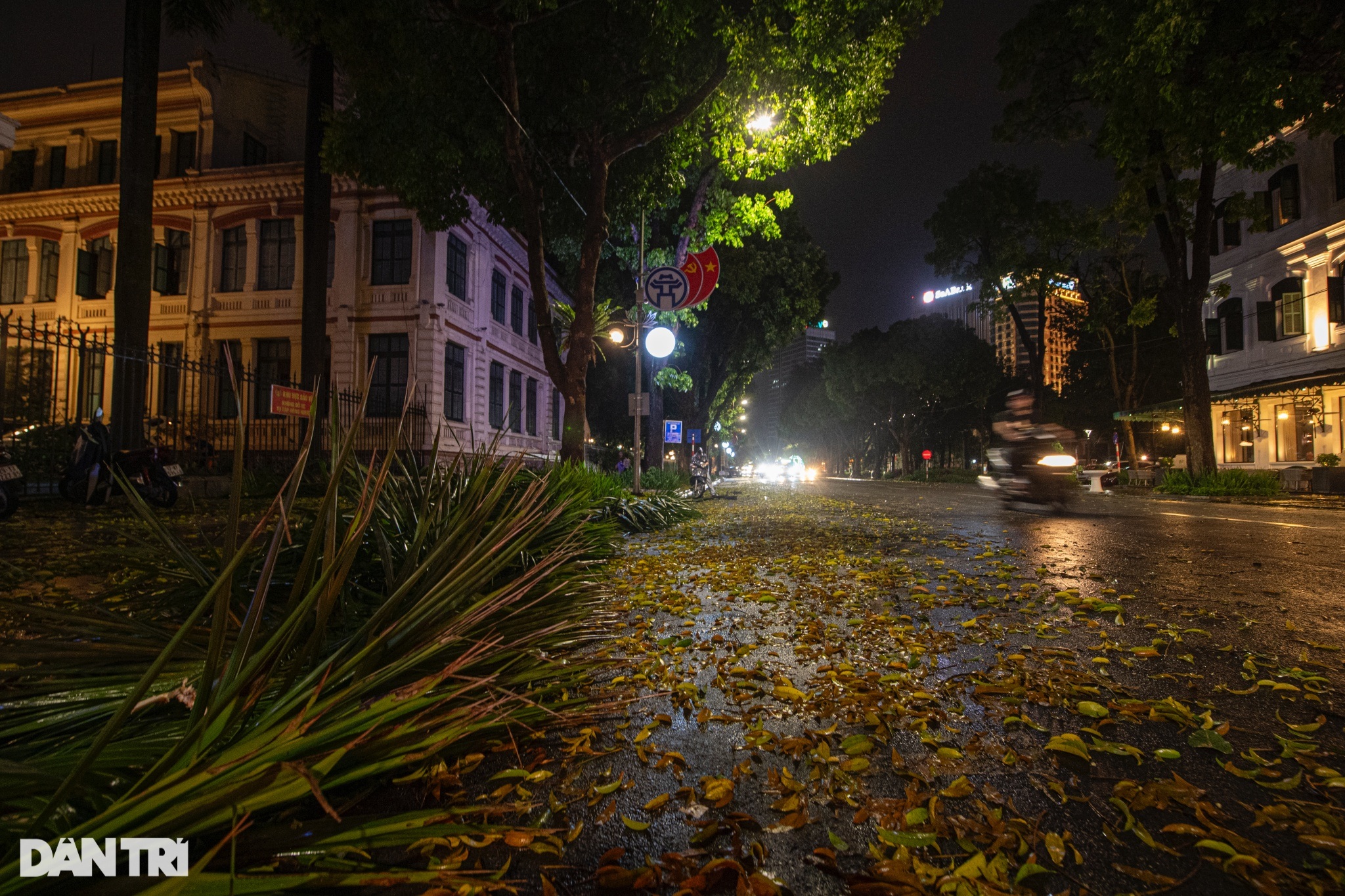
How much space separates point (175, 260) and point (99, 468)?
612 inches

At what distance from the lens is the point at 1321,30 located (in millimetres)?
11766

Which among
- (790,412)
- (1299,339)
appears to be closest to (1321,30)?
(1299,339)

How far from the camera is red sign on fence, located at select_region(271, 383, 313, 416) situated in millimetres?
9430

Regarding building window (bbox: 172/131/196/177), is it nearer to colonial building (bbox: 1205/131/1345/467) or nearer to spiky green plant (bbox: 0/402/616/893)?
spiky green plant (bbox: 0/402/616/893)

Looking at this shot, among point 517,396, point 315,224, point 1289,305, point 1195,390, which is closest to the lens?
point 315,224

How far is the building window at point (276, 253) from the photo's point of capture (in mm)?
19812

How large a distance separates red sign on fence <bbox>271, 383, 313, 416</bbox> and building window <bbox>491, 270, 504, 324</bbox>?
1339 cm

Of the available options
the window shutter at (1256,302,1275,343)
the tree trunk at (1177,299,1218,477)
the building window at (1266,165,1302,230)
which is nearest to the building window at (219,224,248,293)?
the tree trunk at (1177,299,1218,477)

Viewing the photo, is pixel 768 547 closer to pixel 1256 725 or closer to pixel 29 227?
pixel 1256 725

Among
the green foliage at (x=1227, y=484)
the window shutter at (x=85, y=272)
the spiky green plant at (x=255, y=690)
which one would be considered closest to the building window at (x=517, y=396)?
the window shutter at (x=85, y=272)

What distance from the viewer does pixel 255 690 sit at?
4.70 ft

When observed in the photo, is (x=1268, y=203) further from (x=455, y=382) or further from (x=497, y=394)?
(x=455, y=382)

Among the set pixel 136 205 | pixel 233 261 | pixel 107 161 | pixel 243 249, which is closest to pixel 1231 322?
pixel 136 205

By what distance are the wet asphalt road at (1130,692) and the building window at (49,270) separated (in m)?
28.8
